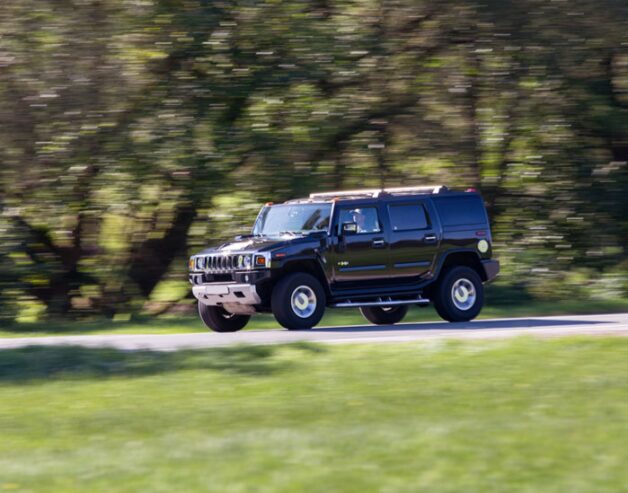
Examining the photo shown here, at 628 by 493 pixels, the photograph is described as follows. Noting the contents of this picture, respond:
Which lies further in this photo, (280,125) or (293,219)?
(280,125)

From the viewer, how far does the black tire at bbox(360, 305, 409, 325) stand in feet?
62.5

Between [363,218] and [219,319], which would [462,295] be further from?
[219,319]

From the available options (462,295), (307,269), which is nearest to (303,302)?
(307,269)

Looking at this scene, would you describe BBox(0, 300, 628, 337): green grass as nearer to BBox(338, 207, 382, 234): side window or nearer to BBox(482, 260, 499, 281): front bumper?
BBox(482, 260, 499, 281): front bumper

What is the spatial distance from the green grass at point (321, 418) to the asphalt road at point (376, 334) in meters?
1.14

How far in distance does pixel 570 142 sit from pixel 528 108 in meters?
1.12

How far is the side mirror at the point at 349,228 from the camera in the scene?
17.1m

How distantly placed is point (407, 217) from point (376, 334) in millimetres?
2427

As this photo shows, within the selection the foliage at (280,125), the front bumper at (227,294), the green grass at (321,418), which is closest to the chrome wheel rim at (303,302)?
the front bumper at (227,294)

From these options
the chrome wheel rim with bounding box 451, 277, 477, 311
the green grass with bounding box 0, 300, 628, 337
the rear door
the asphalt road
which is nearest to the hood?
the asphalt road

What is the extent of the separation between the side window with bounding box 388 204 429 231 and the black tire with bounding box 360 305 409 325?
70.3 inches

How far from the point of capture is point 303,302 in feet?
54.8

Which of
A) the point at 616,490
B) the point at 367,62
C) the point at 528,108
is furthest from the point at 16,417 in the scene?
the point at 528,108

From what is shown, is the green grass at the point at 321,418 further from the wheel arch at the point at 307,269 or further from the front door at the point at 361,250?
the front door at the point at 361,250
